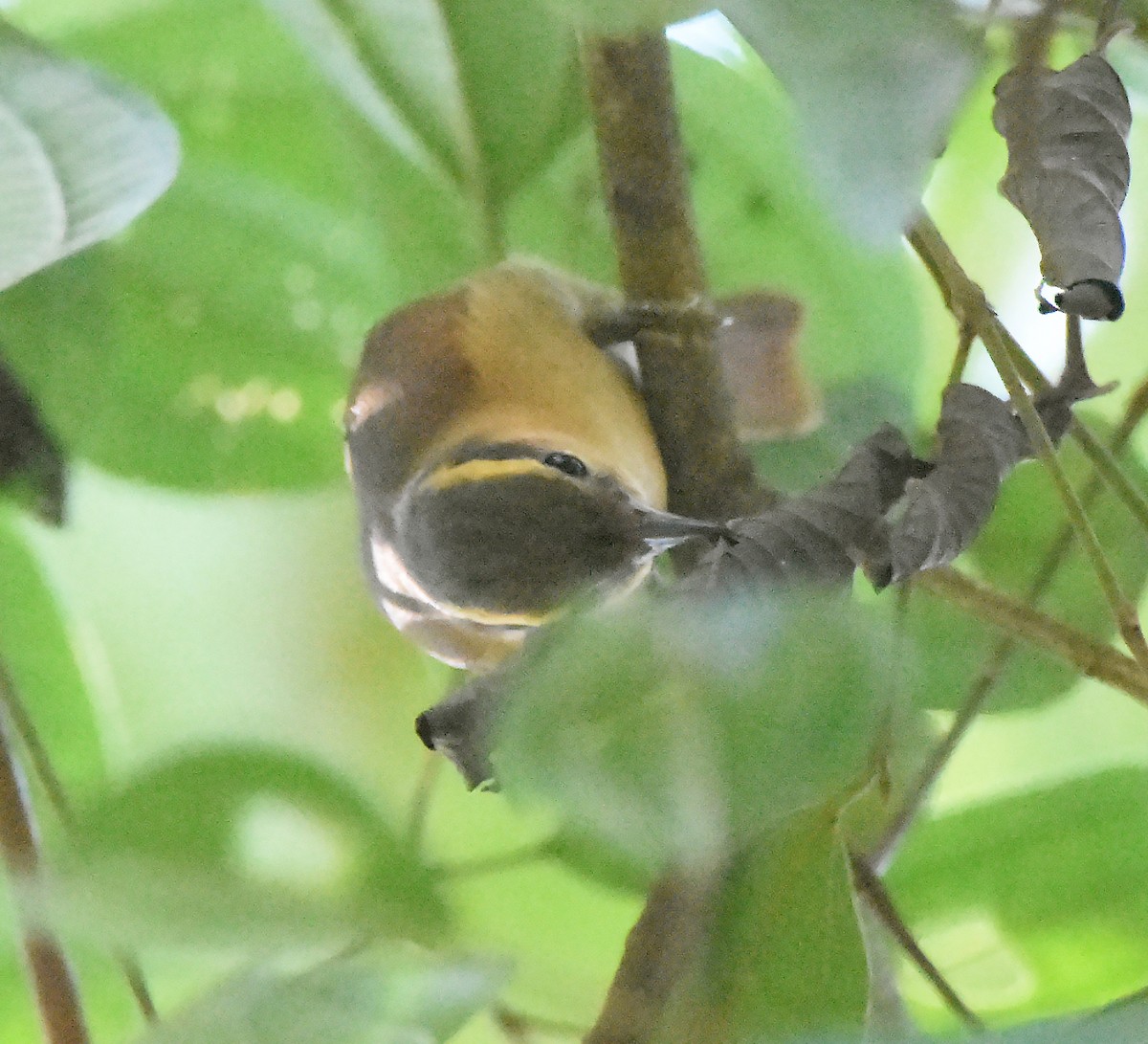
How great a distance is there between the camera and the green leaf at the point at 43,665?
65cm

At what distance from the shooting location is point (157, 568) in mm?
994

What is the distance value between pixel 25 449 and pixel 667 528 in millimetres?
309

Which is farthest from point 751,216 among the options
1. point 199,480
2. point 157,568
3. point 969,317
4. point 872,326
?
point 157,568

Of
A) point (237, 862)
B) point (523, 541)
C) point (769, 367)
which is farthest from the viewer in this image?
point (769, 367)

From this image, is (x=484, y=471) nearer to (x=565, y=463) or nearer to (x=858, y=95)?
(x=565, y=463)

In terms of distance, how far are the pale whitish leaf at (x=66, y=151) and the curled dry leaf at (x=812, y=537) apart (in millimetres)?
242

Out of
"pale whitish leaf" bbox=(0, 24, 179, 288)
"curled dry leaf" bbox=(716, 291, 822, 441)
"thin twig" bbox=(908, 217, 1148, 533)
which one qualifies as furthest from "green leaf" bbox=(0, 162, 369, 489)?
"thin twig" bbox=(908, 217, 1148, 533)

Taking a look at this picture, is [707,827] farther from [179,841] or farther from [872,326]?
[872,326]

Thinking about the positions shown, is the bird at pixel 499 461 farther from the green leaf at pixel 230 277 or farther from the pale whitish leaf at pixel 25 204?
the pale whitish leaf at pixel 25 204

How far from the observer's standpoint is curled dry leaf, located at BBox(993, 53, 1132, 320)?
1.04 feet

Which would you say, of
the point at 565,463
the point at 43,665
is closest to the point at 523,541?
the point at 565,463

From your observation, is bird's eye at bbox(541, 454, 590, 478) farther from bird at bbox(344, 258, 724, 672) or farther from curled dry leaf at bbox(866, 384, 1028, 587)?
curled dry leaf at bbox(866, 384, 1028, 587)

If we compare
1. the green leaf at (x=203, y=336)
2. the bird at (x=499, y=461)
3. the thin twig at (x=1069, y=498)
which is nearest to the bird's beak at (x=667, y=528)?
Result: the bird at (x=499, y=461)

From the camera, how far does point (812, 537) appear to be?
0.36 meters
